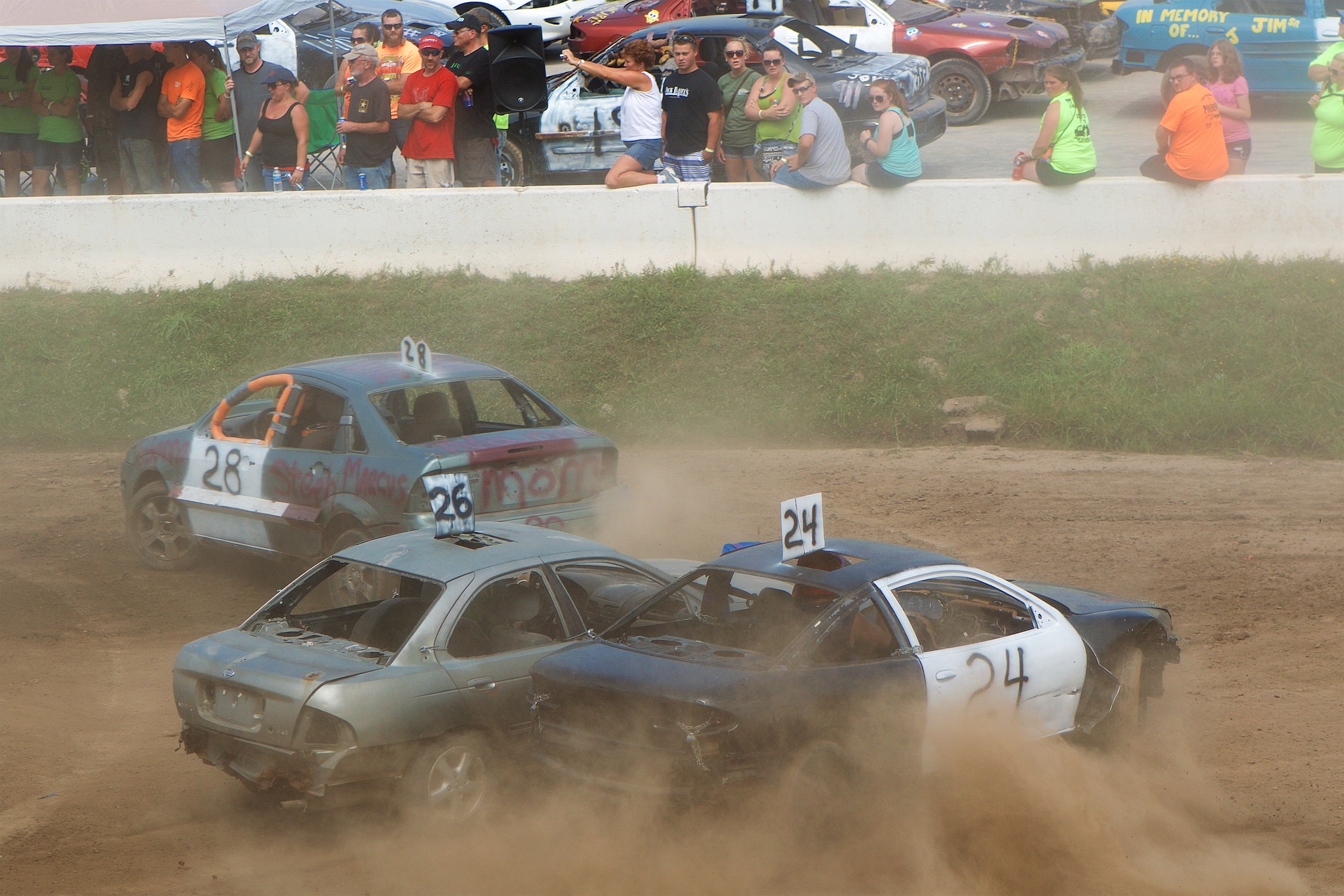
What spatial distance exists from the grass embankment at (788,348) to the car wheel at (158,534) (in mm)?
3786

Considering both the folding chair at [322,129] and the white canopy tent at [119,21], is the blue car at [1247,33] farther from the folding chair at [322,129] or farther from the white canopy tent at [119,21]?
the white canopy tent at [119,21]

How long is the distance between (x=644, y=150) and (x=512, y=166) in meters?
2.78

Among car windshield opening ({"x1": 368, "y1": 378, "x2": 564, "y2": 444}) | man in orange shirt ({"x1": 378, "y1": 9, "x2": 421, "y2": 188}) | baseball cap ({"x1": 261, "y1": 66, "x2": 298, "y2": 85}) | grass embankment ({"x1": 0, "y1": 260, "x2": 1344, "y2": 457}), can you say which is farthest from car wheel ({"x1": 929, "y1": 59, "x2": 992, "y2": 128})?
car windshield opening ({"x1": 368, "y1": 378, "x2": 564, "y2": 444})

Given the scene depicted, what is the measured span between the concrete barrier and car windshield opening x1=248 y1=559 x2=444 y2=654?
7.89 m

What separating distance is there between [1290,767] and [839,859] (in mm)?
2504

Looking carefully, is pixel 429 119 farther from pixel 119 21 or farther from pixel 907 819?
pixel 907 819

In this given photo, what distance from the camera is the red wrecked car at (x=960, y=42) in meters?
19.7

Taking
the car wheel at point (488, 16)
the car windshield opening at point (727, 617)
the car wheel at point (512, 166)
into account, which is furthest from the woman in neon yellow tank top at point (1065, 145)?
the car wheel at point (488, 16)

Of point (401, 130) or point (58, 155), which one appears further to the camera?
point (58, 155)

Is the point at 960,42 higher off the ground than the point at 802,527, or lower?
higher

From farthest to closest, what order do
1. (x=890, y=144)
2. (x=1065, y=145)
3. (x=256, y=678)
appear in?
(x=890, y=144), (x=1065, y=145), (x=256, y=678)

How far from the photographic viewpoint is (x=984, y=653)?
19.1 feet

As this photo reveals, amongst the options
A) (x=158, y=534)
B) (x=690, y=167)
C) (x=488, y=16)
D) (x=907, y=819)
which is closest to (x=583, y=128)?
(x=690, y=167)

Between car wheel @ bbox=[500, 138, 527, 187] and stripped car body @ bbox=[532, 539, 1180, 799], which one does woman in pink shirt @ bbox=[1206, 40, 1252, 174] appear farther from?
stripped car body @ bbox=[532, 539, 1180, 799]
